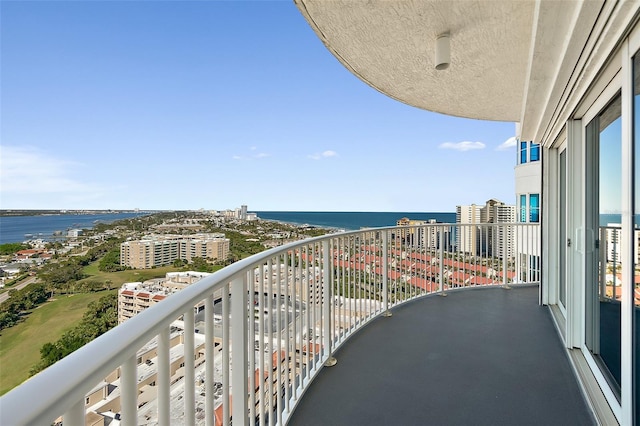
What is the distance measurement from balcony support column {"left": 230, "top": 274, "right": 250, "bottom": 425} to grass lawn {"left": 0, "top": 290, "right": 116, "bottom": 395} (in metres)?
1.56

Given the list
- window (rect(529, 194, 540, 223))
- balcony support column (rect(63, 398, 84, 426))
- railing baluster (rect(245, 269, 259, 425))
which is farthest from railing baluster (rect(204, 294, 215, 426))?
window (rect(529, 194, 540, 223))

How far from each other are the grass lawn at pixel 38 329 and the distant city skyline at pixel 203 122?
3.10 meters

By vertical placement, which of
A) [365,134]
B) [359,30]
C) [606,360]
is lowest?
[606,360]

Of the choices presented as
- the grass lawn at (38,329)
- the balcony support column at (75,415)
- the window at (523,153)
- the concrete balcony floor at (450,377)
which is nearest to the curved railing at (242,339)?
the balcony support column at (75,415)

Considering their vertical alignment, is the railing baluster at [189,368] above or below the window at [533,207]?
below

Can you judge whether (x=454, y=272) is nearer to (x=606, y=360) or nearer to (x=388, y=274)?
(x=388, y=274)

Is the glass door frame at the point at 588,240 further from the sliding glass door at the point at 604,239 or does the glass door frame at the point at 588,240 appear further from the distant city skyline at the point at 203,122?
the distant city skyline at the point at 203,122

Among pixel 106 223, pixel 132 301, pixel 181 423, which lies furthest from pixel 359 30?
pixel 106 223

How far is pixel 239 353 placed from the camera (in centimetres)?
140

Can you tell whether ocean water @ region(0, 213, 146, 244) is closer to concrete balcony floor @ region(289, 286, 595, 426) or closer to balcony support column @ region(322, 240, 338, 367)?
balcony support column @ region(322, 240, 338, 367)

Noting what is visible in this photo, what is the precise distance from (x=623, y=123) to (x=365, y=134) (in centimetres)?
2560

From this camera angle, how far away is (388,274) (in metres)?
4.08

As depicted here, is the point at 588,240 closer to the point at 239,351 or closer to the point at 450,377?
the point at 450,377

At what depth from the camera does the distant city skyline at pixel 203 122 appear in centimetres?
834
